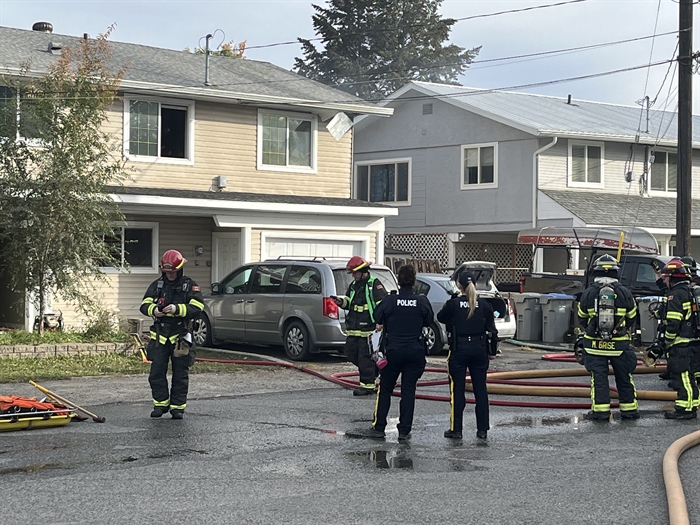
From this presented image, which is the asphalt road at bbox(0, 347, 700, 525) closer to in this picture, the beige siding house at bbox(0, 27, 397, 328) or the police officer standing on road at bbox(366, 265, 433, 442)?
the police officer standing on road at bbox(366, 265, 433, 442)

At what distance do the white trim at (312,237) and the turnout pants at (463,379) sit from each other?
11.9m

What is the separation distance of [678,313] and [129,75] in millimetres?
13804

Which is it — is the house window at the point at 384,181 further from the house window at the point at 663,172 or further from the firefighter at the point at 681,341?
the firefighter at the point at 681,341

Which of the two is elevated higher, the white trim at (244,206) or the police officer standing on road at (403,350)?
the white trim at (244,206)

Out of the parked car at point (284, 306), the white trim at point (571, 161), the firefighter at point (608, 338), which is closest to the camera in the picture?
the firefighter at point (608, 338)

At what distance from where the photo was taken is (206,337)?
18.2 meters

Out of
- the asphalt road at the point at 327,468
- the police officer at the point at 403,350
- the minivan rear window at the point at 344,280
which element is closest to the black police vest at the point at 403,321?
the police officer at the point at 403,350

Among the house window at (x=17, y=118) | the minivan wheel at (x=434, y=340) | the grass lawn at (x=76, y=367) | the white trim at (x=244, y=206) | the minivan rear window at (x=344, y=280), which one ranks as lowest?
the grass lawn at (x=76, y=367)

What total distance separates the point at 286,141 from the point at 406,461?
1508 cm

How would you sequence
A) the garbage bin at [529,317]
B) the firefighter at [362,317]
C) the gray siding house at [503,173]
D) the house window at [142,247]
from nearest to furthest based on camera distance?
1. the firefighter at [362,317]
2. the house window at [142,247]
3. the garbage bin at [529,317]
4. the gray siding house at [503,173]

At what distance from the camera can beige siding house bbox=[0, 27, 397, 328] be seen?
20547mm

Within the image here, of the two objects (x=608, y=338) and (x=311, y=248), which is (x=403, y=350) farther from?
(x=311, y=248)

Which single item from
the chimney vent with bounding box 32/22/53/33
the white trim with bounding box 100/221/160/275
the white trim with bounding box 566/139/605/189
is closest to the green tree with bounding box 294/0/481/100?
the white trim with bounding box 566/139/605/189

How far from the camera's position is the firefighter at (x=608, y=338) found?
1071 cm
